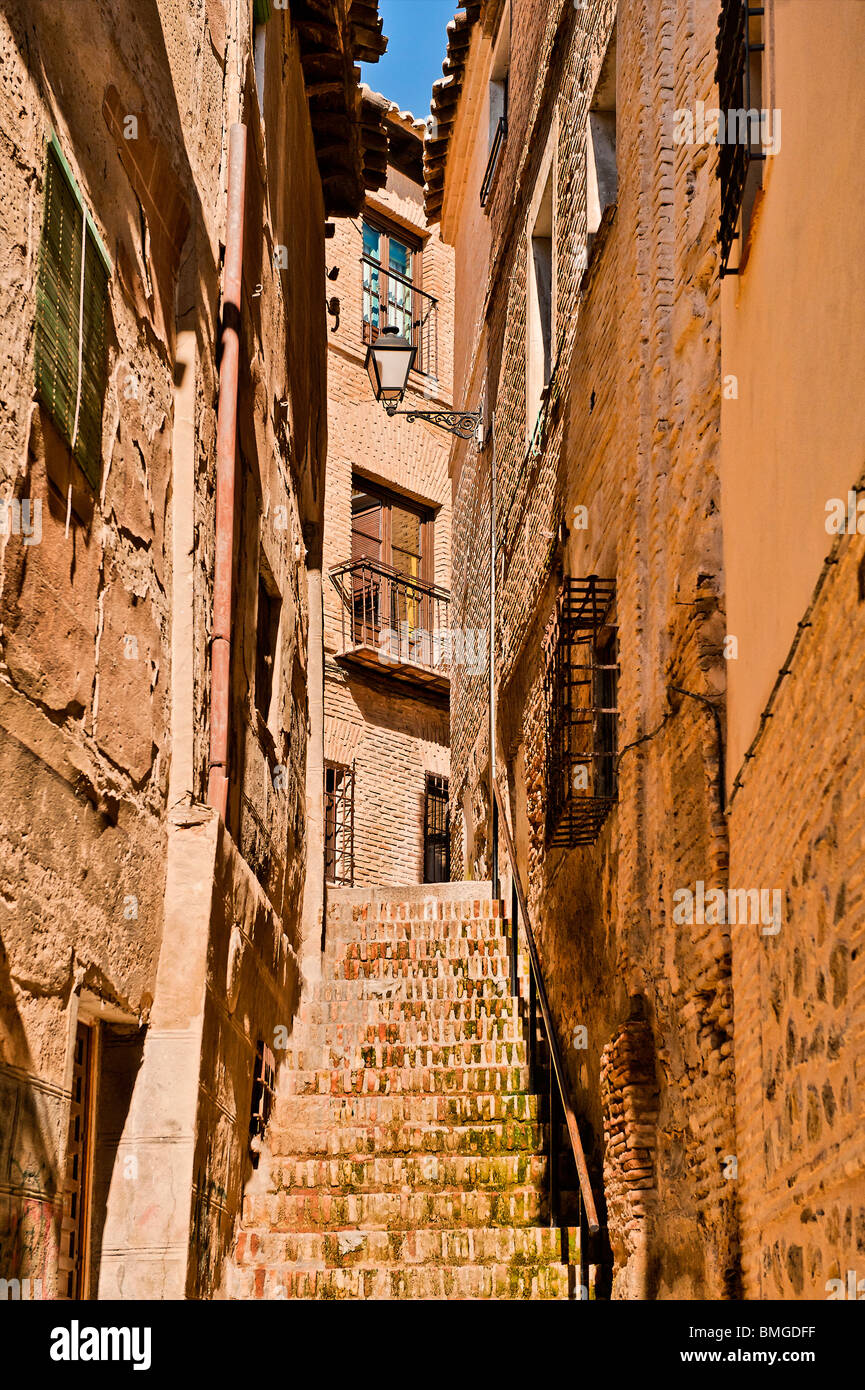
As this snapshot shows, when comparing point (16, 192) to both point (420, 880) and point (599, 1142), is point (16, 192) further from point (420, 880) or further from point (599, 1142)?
point (420, 880)

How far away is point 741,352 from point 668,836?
2069mm

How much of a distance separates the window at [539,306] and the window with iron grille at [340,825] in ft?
26.1

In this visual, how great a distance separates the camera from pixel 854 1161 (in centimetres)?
381

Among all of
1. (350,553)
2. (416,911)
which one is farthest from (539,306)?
(350,553)

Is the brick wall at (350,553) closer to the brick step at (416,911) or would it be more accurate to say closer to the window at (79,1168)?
the brick step at (416,911)

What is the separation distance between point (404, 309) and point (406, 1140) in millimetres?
17296

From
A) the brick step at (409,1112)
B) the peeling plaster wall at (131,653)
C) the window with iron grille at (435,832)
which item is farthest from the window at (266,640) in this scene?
the window with iron grille at (435,832)

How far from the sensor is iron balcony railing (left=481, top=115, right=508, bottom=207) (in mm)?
15445

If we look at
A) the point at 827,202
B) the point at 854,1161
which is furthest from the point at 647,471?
the point at 854,1161

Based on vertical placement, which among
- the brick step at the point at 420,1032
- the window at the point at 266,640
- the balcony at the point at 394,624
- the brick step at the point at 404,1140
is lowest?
the brick step at the point at 404,1140

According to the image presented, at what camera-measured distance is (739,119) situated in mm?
5711

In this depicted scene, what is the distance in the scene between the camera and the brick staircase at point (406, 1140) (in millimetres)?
6898

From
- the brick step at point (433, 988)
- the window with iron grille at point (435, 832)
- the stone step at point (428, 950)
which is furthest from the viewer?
the window with iron grille at point (435, 832)

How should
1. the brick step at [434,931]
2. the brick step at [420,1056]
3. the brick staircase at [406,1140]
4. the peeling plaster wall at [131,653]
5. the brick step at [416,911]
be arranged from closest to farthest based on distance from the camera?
the peeling plaster wall at [131,653] → the brick staircase at [406,1140] → the brick step at [420,1056] → the brick step at [434,931] → the brick step at [416,911]
